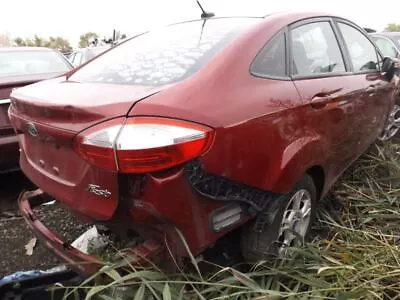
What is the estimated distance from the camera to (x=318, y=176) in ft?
9.24

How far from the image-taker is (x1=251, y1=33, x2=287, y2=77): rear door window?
7.39 feet

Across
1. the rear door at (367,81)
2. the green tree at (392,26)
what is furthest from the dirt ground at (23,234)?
the green tree at (392,26)

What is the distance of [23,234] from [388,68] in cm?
322

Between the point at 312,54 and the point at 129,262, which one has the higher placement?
the point at 312,54

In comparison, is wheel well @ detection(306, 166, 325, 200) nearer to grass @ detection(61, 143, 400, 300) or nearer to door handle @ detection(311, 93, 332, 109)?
grass @ detection(61, 143, 400, 300)

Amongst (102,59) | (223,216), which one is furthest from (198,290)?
(102,59)

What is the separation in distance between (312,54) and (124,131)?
1504 mm

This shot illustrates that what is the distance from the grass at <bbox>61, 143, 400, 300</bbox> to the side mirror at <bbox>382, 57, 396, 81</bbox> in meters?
1.34

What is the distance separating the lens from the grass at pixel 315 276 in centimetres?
194

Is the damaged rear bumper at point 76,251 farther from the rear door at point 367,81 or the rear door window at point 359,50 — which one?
the rear door window at point 359,50

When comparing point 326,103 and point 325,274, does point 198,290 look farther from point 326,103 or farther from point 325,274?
point 326,103

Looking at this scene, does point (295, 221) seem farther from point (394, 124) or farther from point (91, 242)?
point (394, 124)

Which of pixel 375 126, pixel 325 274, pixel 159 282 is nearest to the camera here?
pixel 159 282

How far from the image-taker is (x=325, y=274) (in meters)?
2.16
